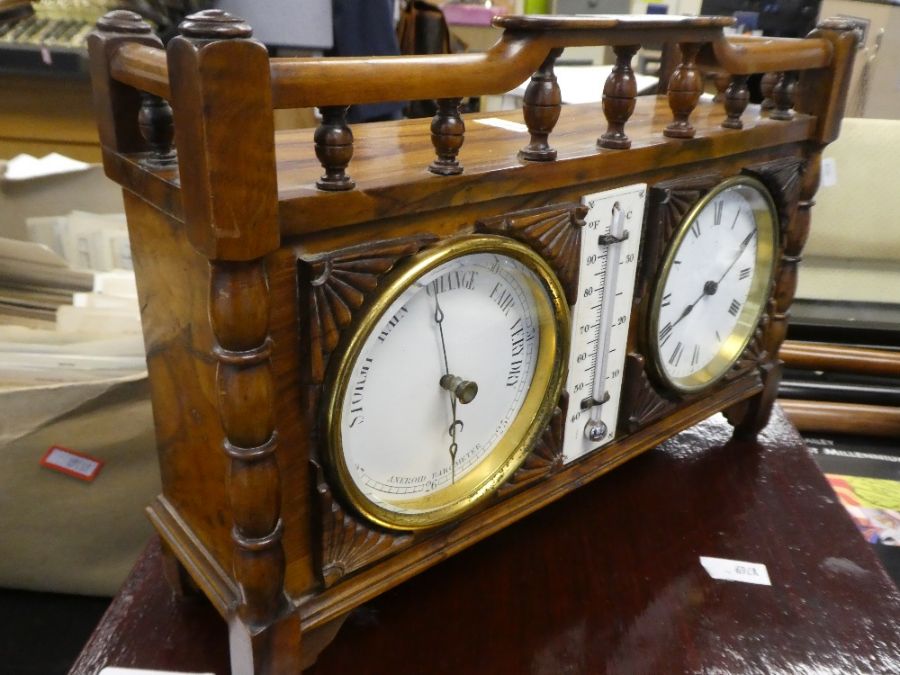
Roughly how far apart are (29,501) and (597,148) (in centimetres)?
91

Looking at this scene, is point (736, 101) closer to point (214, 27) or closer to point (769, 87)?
point (769, 87)

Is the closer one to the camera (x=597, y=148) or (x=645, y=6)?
(x=597, y=148)

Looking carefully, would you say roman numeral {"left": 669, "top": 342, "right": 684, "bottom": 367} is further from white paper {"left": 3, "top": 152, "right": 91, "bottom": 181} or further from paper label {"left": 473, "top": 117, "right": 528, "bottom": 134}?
white paper {"left": 3, "top": 152, "right": 91, "bottom": 181}

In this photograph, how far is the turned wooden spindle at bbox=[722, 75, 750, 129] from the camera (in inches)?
32.1

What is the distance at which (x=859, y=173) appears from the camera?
5.90 feet

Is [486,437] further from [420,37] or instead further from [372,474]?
[420,37]

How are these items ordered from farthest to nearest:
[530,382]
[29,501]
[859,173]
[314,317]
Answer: [859,173], [29,501], [530,382], [314,317]

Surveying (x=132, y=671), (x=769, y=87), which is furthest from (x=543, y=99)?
(x=132, y=671)

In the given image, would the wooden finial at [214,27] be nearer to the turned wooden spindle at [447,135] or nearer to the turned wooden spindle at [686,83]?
the turned wooden spindle at [447,135]

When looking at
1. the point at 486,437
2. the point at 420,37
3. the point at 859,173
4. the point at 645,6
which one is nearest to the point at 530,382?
the point at 486,437

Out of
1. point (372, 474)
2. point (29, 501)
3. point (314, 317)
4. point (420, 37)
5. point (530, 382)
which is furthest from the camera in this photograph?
point (420, 37)

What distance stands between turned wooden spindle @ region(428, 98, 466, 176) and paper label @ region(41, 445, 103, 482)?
76 centimetres

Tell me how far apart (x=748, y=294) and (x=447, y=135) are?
54cm

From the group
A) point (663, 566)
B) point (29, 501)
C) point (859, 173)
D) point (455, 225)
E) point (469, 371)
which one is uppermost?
point (455, 225)
